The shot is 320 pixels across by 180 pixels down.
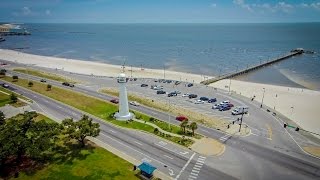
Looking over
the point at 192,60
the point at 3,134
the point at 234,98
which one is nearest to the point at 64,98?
the point at 3,134

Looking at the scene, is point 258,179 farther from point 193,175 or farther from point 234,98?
point 234,98

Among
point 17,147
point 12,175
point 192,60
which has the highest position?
point 192,60

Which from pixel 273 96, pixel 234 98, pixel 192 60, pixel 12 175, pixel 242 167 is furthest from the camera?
pixel 192 60

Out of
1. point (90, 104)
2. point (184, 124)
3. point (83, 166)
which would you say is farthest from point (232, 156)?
point (90, 104)

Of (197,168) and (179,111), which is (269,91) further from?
(197,168)

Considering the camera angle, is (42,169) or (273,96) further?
(273,96)

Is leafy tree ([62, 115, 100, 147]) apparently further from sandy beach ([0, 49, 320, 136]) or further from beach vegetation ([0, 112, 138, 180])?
sandy beach ([0, 49, 320, 136])

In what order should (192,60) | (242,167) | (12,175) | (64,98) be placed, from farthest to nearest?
(192,60)
(64,98)
(242,167)
(12,175)
